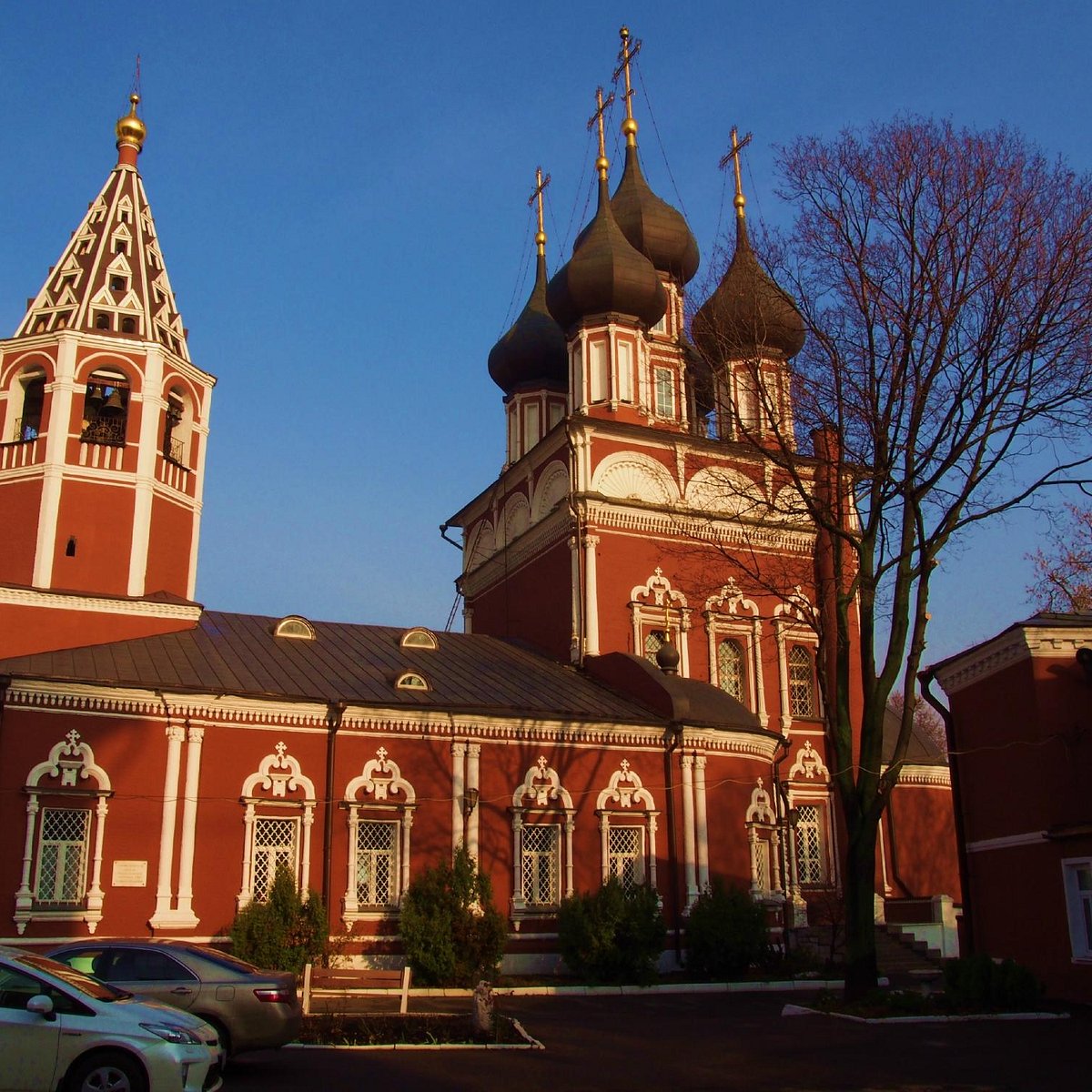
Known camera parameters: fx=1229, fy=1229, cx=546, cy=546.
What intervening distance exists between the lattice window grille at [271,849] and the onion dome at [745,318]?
10220mm

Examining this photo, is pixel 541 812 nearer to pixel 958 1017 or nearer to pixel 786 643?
pixel 786 643

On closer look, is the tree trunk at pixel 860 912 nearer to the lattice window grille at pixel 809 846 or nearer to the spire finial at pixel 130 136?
the lattice window grille at pixel 809 846

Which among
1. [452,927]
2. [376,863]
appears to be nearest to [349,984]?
[452,927]

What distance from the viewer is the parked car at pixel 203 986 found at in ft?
34.7

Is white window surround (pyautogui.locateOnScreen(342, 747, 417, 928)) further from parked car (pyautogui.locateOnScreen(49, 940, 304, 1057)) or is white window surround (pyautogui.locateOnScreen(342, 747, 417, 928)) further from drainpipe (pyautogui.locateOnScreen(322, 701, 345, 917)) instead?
parked car (pyautogui.locateOnScreen(49, 940, 304, 1057))

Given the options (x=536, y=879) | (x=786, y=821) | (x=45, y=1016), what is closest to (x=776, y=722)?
(x=786, y=821)

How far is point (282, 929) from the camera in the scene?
18.3 m

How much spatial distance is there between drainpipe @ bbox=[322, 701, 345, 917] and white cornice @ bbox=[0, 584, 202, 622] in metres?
3.60

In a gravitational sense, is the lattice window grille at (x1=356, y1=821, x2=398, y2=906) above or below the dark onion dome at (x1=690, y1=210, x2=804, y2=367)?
below

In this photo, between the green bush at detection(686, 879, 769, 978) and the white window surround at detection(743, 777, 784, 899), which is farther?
the white window surround at detection(743, 777, 784, 899)

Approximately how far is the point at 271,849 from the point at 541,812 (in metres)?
4.78

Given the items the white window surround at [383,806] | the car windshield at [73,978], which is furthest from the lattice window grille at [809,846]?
the car windshield at [73,978]

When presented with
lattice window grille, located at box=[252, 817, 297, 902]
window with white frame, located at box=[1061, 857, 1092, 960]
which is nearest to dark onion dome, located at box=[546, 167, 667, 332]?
lattice window grille, located at box=[252, 817, 297, 902]

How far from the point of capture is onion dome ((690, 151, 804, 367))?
1705cm
